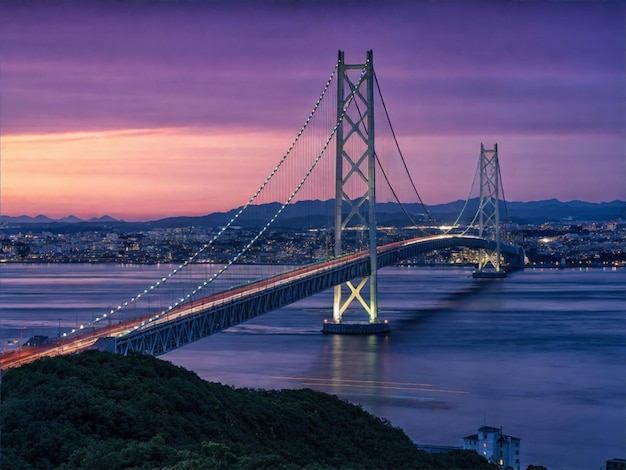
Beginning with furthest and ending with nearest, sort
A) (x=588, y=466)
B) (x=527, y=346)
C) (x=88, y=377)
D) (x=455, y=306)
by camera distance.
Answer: (x=455, y=306)
(x=527, y=346)
(x=588, y=466)
(x=88, y=377)

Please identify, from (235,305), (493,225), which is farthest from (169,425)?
(493,225)

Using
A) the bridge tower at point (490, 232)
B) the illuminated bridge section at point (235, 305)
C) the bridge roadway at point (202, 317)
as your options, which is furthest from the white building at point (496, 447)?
the bridge tower at point (490, 232)

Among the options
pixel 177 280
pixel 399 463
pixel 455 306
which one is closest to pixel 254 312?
pixel 399 463

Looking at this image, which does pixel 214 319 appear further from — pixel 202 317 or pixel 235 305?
pixel 235 305

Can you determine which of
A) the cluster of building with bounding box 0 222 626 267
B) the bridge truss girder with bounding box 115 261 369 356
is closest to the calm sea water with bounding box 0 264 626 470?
the bridge truss girder with bounding box 115 261 369 356

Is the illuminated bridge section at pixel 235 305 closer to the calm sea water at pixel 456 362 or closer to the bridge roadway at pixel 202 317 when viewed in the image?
the bridge roadway at pixel 202 317

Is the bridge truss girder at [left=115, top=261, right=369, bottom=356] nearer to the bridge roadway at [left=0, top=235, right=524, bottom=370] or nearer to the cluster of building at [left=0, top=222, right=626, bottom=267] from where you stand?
the bridge roadway at [left=0, top=235, right=524, bottom=370]

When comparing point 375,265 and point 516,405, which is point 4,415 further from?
point 375,265
